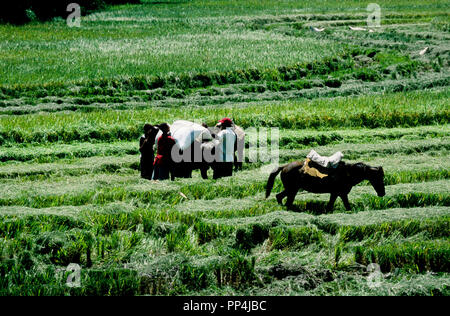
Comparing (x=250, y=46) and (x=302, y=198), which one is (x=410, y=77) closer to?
(x=250, y=46)

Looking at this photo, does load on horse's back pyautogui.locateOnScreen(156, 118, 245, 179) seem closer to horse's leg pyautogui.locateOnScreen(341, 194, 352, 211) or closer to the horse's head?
horse's leg pyautogui.locateOnScreen(341, 194, 352, 211)

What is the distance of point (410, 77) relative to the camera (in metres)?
19.8

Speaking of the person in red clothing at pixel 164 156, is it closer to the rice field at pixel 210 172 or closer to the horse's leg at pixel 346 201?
the rice field at pixel 210 172

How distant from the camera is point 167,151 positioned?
8.71 metres

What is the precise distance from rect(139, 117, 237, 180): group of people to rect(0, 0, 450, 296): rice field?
1.13ft

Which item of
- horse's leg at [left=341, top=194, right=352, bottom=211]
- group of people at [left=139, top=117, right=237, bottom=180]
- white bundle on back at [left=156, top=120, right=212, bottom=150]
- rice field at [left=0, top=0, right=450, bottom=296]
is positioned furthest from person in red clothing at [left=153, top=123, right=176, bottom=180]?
horse's leg at [left=341, top=194, right=352, bottom=211]

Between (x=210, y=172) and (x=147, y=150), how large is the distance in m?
1.48

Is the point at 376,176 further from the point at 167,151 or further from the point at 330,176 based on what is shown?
the point at 167,151

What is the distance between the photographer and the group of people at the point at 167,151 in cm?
870

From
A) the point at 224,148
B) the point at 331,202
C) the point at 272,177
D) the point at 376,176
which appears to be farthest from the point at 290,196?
the point at 224,148

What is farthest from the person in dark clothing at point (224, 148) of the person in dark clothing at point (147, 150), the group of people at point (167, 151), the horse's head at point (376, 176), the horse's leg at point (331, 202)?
the horse's head at point (376, 176)

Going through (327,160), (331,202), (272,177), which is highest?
(327,160)

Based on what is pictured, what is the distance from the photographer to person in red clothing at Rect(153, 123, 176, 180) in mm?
8672
